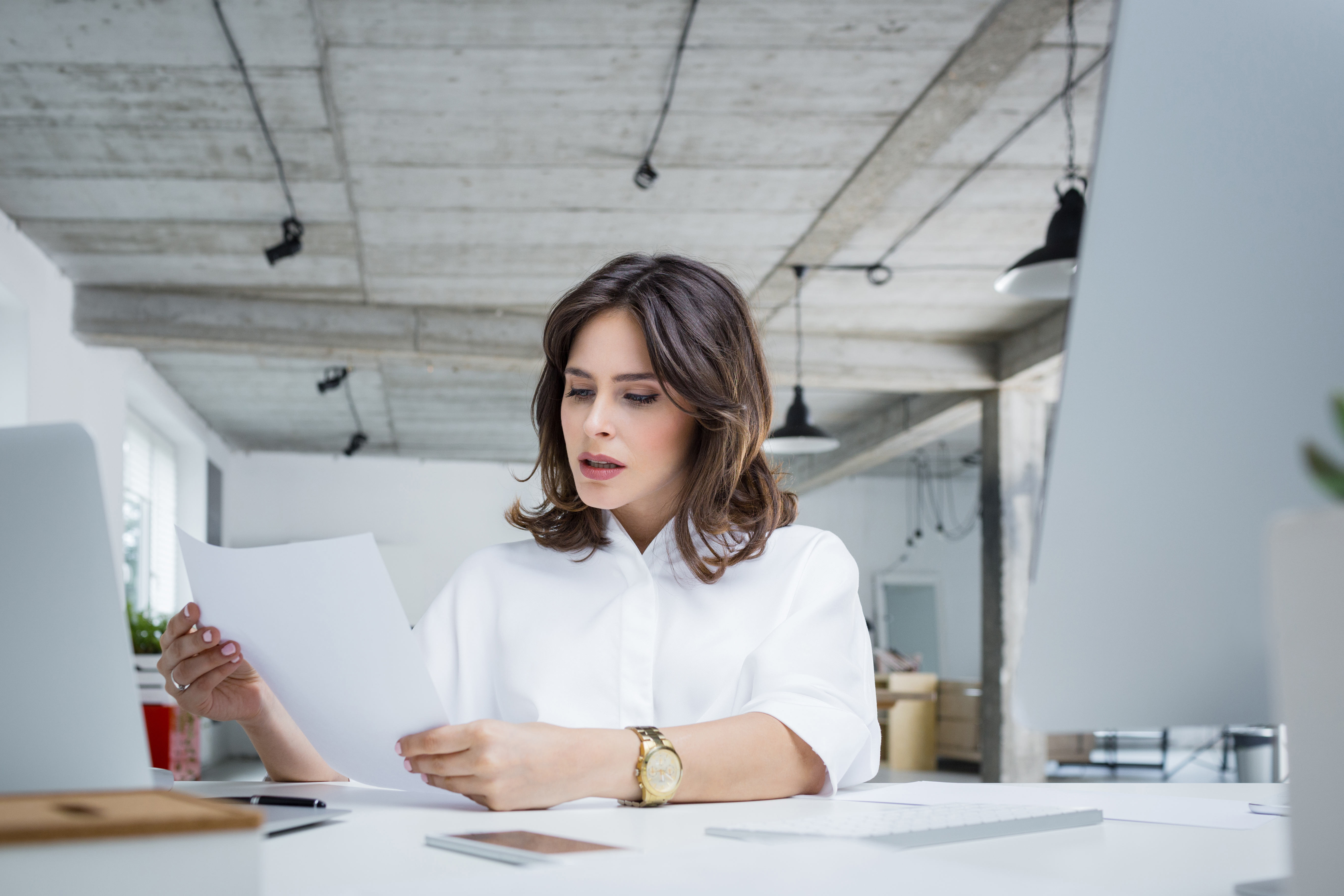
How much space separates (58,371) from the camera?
638cm

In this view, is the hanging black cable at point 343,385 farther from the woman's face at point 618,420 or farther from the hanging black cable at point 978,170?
the woman's face at point 618,420

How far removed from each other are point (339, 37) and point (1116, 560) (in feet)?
12.9

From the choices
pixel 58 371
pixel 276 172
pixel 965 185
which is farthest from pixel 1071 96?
pixel 58 371

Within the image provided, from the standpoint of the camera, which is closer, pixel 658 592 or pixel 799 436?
pixel 658 592

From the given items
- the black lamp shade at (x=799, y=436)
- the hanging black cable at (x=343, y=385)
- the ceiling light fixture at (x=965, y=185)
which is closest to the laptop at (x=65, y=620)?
the ceiling light fixture at (x=965, y=185)

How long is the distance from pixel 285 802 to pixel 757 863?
54cm

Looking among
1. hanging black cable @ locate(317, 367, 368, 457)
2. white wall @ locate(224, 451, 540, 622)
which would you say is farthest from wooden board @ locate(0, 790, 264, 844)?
white wall @ locate(224, 451, 540, 622)

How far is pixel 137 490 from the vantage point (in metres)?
8.87

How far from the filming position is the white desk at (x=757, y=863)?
611 millimetres

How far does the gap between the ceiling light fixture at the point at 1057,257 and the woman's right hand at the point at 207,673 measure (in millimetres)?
3117

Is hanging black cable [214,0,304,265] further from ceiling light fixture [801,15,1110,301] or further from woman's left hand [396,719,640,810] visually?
woman's left hand [396,719,640,810]

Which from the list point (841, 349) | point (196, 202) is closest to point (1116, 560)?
point (196, 202)

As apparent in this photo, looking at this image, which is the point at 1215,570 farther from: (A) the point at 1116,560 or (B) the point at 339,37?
(B) the point at 339,37

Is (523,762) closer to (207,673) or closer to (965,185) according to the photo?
(207,673)
